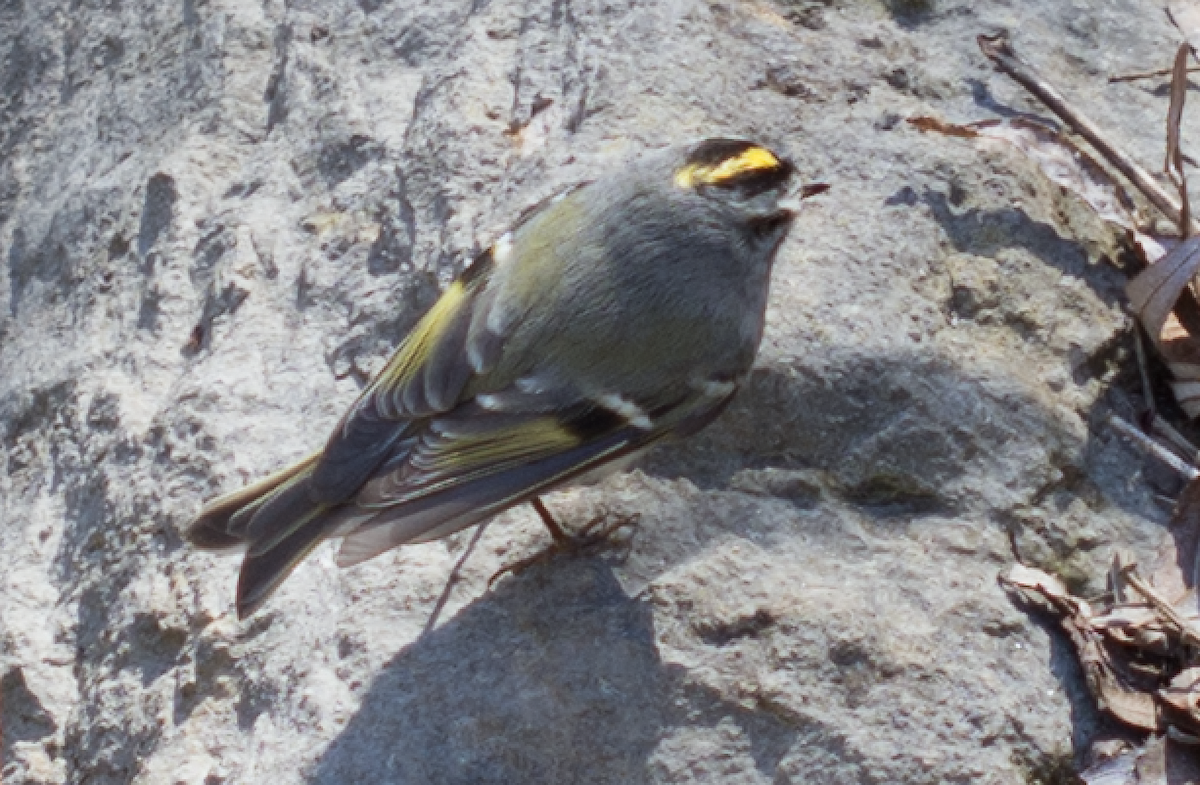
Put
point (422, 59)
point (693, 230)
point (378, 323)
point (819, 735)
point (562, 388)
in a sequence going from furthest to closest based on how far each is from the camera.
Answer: point (422, 59), point (378, 323), point (693, 230), point (562, 388), point (819, 735)

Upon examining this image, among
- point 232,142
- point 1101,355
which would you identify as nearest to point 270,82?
point 232,142

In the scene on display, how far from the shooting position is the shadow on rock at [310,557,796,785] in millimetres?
3168

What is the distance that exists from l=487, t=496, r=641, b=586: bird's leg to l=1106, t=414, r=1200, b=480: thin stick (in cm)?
112

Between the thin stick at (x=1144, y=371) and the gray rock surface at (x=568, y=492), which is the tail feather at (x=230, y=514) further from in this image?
the thin stick at (x=1144, y=371)

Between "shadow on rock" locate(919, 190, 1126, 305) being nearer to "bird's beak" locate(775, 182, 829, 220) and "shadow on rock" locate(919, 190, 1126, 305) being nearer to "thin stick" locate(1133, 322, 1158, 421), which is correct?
"thin stick" locate(1133, 322, 1158, 421)

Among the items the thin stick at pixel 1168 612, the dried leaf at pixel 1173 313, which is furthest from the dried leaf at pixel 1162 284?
the thin stick at pixel 1168 612

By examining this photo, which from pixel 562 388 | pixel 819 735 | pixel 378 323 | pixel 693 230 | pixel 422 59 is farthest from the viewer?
pixel 422 59

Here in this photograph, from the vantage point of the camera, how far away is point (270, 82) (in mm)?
4527

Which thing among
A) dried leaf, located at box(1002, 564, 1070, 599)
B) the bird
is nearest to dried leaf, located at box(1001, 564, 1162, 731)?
dried leaf, located at box(1002, 564, 1070, 599)

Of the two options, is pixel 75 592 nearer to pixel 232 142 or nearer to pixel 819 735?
pixel 232 142

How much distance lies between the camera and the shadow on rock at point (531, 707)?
317cm

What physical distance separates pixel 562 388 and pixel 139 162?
1.74 metres

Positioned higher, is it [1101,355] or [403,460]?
[403,460]

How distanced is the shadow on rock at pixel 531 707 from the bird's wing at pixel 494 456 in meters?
0.32
